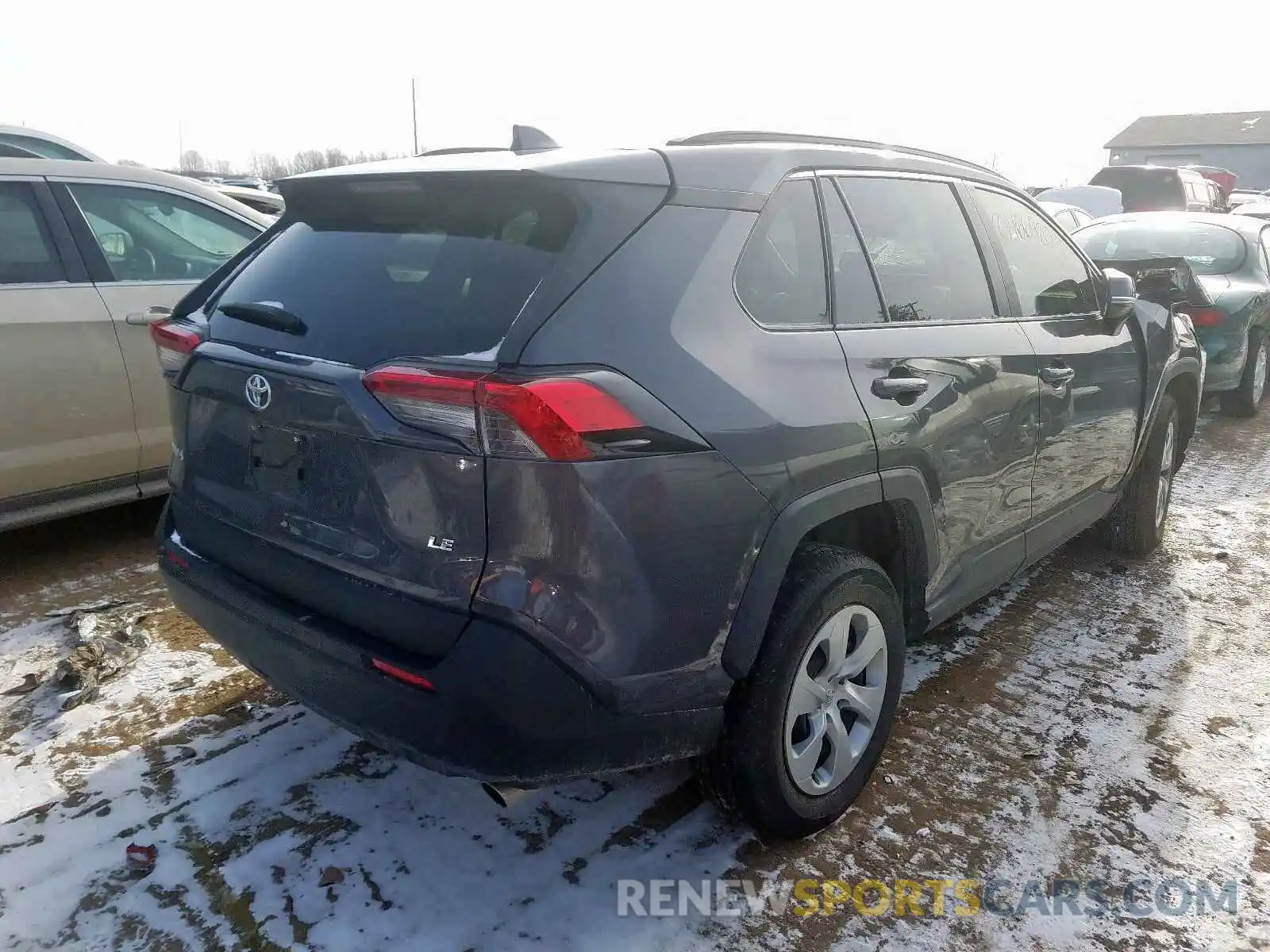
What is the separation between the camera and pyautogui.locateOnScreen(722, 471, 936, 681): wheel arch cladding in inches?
85.0

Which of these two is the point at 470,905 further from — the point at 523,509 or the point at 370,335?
the point at 370,335

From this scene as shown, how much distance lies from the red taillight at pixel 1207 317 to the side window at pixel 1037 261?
164 inches

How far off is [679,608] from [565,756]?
387mm

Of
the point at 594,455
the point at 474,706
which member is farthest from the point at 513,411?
the point at 474,706

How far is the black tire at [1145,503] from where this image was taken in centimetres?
442

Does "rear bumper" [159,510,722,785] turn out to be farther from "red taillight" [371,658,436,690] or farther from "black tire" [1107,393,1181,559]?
"black tire" [1107,393,1181,559]

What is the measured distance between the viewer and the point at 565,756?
198cm

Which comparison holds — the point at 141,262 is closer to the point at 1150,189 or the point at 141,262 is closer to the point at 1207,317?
the point at 1207,317

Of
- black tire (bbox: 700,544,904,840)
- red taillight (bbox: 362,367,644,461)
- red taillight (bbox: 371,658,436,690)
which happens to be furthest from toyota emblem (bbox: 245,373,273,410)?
black tire (bbox: 700,544,904,840)

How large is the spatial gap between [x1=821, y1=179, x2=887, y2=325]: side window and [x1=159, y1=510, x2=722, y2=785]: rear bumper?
3.67ft

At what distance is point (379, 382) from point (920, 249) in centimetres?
176

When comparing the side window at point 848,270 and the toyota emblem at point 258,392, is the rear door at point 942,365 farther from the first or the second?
the toyota emblem at point 258,392

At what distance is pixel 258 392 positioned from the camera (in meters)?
2.18

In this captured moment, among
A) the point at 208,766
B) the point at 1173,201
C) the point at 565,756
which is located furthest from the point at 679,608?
the point at 1173,201
